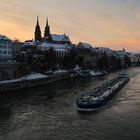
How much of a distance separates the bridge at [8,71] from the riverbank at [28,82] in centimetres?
144

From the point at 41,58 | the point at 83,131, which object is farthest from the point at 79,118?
the point at 41,58

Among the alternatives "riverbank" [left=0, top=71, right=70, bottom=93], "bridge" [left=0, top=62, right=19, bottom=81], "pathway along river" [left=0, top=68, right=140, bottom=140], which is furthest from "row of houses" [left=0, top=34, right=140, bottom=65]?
"pathway along river" [left=0, top=68, right=140, bottom=140]

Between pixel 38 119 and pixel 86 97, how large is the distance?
19.9 ft

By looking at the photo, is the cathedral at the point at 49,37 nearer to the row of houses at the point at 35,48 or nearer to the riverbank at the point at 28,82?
the row of houses at the point at 35,48

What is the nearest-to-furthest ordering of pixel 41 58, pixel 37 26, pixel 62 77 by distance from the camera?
pixel 62 77
pixel 41 58
pixel 37 26

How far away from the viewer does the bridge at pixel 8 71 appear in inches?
1676

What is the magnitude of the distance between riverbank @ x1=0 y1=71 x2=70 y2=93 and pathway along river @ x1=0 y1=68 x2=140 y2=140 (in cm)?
512

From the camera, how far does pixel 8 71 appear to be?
43.6 meters

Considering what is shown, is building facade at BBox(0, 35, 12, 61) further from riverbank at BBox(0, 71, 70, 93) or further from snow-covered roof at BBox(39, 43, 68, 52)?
snow-covered roof at BBox(39, 43, 68, 52)

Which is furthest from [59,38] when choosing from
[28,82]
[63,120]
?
[63,120]

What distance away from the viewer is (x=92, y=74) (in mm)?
67000

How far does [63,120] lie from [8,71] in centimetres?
2221

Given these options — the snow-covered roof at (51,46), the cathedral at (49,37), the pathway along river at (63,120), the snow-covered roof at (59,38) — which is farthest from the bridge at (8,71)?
the snow-covered roof at (59,38)

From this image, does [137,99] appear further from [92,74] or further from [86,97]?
[92,74]
